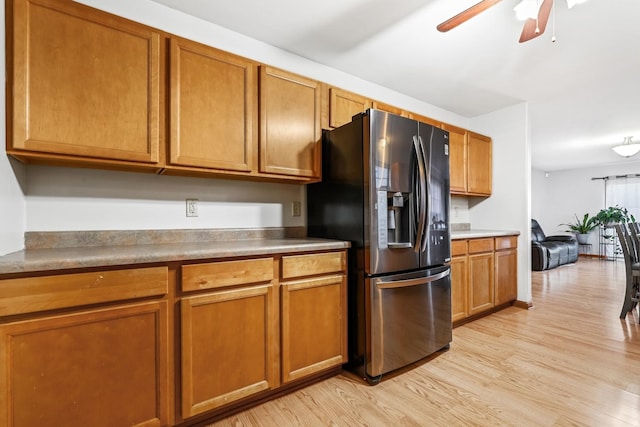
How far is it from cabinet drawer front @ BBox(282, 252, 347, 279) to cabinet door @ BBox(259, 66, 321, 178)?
605 millimetres

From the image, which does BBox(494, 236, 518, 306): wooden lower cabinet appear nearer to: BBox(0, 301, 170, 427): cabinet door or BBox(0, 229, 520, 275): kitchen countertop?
BBox(0, 229, 520, 275): kitchen countertop

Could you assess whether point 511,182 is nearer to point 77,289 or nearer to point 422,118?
point 422,118

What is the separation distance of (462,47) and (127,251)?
8.64 feet

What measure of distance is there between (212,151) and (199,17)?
3.22 ft

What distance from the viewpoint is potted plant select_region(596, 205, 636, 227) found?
6.62 meters

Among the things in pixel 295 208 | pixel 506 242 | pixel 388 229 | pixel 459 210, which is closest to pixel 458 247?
pixel 506 242

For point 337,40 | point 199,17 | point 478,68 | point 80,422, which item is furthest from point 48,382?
point 478,68

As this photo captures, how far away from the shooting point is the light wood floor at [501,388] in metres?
1.55

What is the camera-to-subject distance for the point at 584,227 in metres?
7.30

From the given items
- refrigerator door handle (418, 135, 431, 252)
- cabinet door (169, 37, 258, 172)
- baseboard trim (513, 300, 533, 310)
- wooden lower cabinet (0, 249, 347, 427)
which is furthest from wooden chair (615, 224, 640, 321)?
cabinet door (169, 37, 258, 172)

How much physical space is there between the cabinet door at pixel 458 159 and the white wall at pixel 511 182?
0.60 m

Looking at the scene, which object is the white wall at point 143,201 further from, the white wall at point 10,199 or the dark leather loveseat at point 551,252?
the dark leather loveseat at point 551,252

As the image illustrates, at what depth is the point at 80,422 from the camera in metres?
1.19

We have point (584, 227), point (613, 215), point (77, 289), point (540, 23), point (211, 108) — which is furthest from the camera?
point (584, 227)
